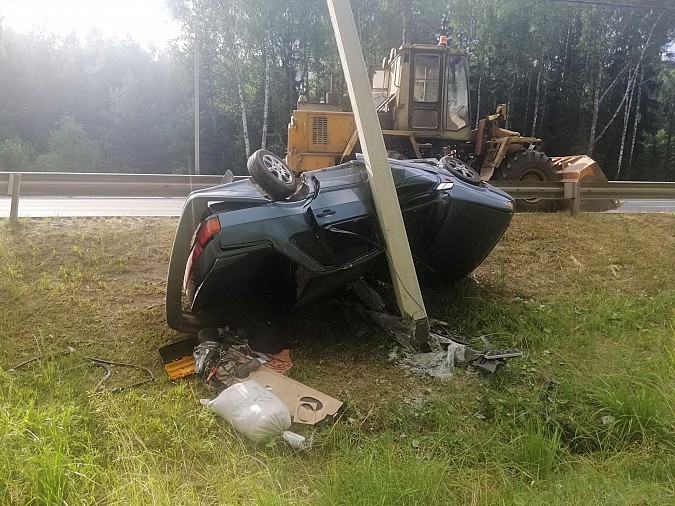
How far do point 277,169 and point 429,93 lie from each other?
21.4ft

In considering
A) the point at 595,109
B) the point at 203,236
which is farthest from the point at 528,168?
the point at 595,109

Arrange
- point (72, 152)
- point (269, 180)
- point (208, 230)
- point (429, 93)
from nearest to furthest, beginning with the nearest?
point (208, 230) → point (269, 180) → point (429, 93) → point (72, 152)

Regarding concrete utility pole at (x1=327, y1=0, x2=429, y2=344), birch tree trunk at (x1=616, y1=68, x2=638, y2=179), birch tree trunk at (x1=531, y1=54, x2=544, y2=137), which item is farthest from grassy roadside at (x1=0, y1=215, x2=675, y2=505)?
birch tree trunk at (x1=616, y1=68, x2=638, y2=179)

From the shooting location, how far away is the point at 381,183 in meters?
3.59

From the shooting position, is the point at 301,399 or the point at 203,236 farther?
the point at 203,236

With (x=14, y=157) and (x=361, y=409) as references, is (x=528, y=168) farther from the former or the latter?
(x=14, y=157)

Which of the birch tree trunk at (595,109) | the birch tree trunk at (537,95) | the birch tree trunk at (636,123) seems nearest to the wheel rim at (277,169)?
the birch tree trunk at (537,95)

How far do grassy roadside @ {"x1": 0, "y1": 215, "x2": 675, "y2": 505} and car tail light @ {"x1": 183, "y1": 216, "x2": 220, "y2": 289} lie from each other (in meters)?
0.75

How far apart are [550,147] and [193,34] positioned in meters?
17.7

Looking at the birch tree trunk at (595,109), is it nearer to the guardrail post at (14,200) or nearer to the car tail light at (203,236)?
the guardrail post at (14,200)

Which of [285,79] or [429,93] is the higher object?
[285,79]

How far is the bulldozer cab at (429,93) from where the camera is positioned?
9305 mm

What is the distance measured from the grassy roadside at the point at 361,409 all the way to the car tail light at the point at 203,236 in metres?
0.75

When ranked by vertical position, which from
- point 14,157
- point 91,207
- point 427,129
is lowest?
point 91,207
